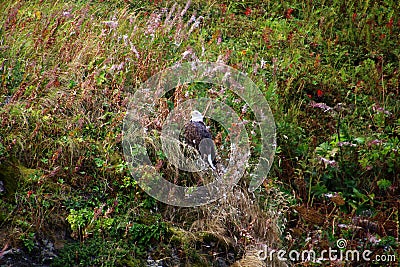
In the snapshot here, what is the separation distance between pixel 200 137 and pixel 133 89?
39.6 inches

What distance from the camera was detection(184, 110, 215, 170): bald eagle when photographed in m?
4.39

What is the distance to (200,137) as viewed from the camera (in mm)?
4453

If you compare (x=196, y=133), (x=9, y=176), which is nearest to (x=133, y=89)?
(x=196, y=133)

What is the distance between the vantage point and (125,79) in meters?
5.05

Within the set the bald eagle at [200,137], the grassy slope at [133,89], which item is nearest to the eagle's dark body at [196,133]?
the bald eagle at [200,137]

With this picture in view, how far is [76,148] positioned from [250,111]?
1.99 meters

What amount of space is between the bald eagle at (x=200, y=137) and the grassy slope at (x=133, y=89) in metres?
0.62

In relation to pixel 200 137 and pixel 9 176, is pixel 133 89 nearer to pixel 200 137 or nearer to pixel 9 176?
pixel 200 137

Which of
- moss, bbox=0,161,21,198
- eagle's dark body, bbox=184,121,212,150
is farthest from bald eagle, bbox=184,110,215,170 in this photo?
moss, bbox=0,161,21,198

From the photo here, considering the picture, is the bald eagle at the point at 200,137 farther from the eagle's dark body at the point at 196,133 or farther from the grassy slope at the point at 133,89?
the grassy slope at the point at 133,89

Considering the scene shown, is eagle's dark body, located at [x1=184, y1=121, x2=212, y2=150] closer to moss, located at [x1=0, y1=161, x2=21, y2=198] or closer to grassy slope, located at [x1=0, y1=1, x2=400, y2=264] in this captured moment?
grassy slope, located at [x1=0, y1=1, x2=400, y2=264]

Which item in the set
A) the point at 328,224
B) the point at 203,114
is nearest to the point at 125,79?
the point at 203,114

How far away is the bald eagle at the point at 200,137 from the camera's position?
4.39 m

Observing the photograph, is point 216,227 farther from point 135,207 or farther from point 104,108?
point 104,108
